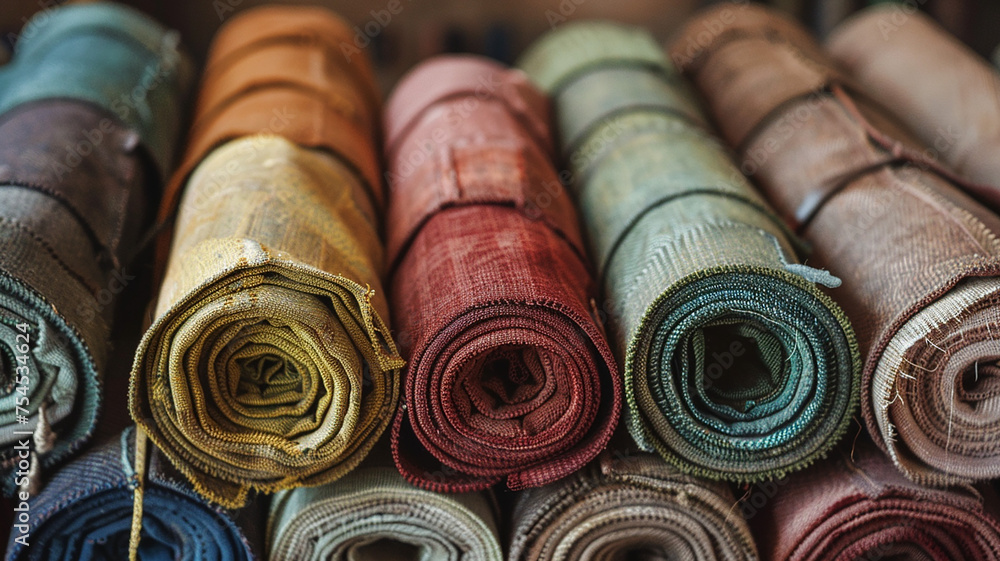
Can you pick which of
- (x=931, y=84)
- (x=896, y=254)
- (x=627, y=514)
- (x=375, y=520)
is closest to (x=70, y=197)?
(x=375, y=520)

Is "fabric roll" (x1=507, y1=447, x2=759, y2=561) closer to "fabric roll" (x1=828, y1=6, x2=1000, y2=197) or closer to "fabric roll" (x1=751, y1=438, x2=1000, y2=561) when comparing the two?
"fabric roll" (x1=751, y1=438, x2=1000, y2=561)

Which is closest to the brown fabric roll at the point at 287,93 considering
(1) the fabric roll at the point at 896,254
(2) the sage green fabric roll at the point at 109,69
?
(2) the sage green fabric roll at the point at 109,69

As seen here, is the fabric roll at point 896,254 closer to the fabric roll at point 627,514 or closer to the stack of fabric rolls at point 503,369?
the stack of fabric rolls at point 503,369

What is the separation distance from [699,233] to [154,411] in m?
0.91

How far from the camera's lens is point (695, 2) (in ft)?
9.97

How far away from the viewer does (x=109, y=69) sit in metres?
1.89

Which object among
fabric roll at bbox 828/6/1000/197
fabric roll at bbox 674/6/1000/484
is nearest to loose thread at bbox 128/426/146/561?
fabric roll at bbox 674/6/1000/484

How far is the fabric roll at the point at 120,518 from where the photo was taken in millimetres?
1258

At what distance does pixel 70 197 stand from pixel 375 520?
2.63 feet

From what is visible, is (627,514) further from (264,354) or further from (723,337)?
(264,354)

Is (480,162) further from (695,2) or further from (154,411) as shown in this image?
(695,2)

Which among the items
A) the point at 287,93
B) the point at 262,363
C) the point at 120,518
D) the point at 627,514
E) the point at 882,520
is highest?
the point at 287,93

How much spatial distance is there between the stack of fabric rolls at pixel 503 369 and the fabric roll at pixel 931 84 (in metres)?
0.35

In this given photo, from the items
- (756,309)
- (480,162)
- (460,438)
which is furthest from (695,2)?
(460,438)
